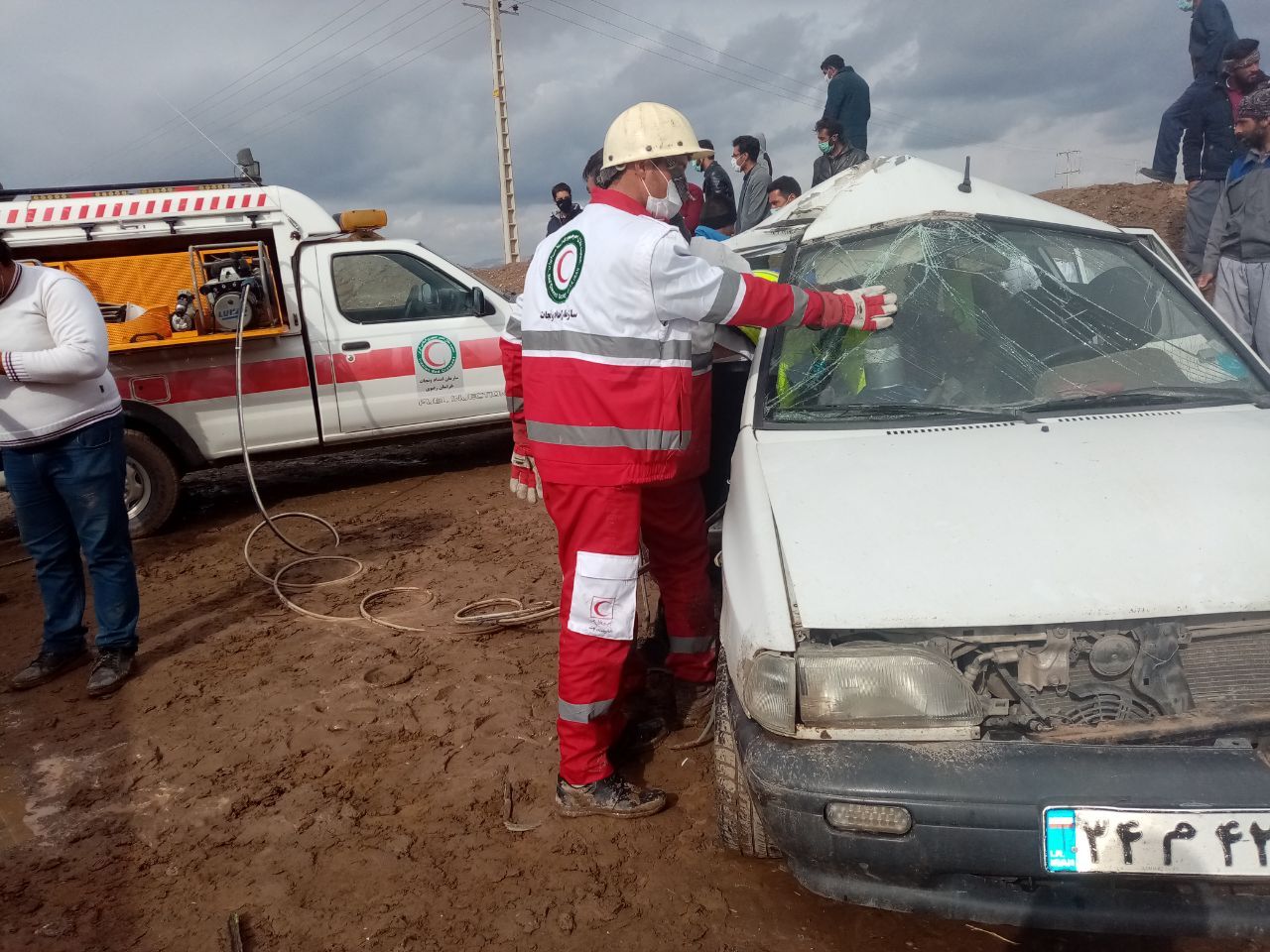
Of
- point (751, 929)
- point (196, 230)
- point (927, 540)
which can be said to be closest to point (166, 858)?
point (751, 929)

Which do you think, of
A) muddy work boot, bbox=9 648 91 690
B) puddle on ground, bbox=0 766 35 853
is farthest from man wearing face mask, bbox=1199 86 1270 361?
muddy work boot, bbox=9 648 91 690

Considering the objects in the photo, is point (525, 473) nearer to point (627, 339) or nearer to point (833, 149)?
point (627, 339)

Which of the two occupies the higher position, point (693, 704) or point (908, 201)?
point (908, 201)

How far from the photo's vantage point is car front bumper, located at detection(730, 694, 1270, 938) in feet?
5.84

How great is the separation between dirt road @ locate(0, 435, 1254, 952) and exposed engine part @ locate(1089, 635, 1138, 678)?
70 cm

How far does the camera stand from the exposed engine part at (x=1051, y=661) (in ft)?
6.50

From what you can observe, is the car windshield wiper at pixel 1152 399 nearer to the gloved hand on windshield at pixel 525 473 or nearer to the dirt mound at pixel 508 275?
the gloved hand on windshield at pixel 525 473

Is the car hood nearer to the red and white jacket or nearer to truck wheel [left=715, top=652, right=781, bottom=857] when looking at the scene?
the red and white jacket

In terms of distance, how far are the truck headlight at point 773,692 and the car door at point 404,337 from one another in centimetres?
504

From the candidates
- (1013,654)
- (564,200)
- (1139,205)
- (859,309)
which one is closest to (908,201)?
(859,309)

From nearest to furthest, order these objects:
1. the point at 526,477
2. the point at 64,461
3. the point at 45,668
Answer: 1. the point at 526,477
2. the point at 64,461
3. the point at 45,668

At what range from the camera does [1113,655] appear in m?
1.99

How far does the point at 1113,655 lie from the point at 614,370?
1.43 metres

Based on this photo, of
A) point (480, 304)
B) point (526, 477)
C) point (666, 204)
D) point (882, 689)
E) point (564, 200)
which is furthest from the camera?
point (564, 200)
